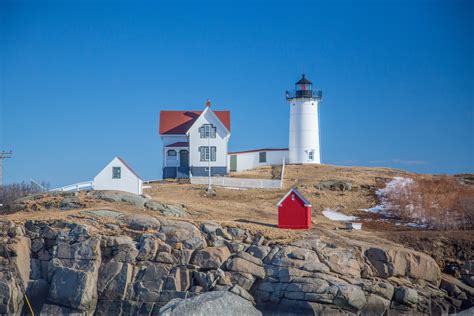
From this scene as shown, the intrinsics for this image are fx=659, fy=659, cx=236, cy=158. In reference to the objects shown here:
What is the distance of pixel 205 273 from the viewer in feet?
95.2

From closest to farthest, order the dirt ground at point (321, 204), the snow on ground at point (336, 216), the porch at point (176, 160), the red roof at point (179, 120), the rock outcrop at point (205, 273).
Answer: the rock outcrop at point (205, 273)
the dirt ground at point (321, 204)
the snow on ground at point (336, 216)
the porch at point (176, 160)
the red roof at point (179, 120)

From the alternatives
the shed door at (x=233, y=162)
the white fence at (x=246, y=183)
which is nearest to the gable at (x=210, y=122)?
the shed door at (x=233, y=162)

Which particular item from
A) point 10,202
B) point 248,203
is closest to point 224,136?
point 248,203

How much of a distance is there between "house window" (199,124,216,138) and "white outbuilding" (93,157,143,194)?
12455mm

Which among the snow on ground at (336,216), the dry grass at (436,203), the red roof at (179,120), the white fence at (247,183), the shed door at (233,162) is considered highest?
the red roof at (179,120)

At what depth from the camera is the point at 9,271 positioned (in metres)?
29.4

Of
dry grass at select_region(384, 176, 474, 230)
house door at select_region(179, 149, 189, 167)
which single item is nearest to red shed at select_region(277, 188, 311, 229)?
dry grass at select_region(384, 176, 474, 230)

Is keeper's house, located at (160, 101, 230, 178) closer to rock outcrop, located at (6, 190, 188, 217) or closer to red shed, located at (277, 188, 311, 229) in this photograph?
rock outcrop, located at (6, 190, 188, 217)

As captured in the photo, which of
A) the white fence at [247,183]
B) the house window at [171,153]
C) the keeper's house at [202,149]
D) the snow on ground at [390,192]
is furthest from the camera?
Result: the house window at [171,153]

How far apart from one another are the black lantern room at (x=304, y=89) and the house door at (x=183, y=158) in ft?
37.7

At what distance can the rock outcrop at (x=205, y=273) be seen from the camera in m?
28.0

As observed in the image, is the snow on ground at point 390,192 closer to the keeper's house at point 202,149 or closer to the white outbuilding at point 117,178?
the keeper's house at point 202,149

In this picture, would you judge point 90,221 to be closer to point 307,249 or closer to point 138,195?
point 138,195

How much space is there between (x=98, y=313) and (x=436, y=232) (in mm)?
17194
